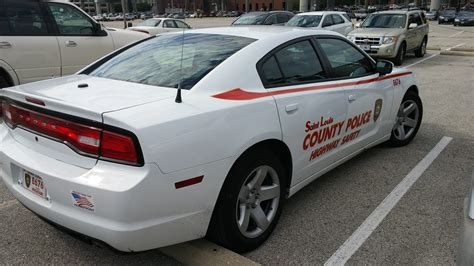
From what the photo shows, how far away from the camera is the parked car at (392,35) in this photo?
12.8m

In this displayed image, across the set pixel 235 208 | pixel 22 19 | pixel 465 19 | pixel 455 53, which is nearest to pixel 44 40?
pixel 22 19

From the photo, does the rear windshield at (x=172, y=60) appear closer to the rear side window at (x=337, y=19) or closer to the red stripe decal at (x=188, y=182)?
the red stripe decal at (x=188, y=182)

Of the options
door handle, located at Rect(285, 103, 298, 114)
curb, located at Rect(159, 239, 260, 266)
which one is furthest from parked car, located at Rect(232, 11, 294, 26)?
curb, located at Rect(159, 239, 260, 266)

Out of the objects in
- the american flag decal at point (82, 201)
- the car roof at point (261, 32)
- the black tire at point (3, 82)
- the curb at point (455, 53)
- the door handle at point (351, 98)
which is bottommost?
the curb at point (455, 53)

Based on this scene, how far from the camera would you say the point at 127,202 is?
7.34 ft

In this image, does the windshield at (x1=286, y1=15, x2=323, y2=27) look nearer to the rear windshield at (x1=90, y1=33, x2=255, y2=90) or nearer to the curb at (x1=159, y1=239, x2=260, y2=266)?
the rear windshield at (x1=90, y1=33, x2=255, y2=90)

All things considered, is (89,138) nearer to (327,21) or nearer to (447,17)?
(327,21)

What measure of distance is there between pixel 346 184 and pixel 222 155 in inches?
77.3

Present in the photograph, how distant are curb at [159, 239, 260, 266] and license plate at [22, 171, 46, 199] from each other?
0.89 meters

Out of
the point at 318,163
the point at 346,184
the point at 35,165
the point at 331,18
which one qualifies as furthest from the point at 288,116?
the point at 331,18

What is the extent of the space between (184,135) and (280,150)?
3.19ft

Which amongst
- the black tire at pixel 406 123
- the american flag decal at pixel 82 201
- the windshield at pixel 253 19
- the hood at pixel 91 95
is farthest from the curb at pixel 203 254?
the windshield at pixel 253 19

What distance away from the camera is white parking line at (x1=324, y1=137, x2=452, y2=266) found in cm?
296

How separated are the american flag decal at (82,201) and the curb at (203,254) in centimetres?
79
